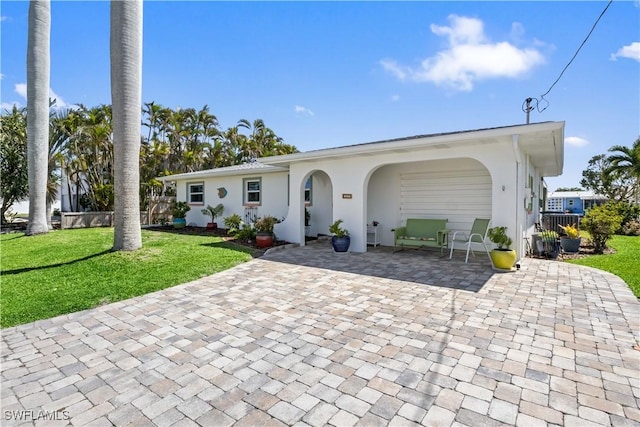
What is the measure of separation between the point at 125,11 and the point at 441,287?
9.29 metres

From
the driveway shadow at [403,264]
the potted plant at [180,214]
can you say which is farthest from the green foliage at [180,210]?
the driveway shadow at [403,264]

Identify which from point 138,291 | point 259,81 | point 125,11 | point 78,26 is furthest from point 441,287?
point 78,26

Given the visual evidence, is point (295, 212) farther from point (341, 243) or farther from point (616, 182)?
point (616, 182)

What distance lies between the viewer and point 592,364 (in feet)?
9.82

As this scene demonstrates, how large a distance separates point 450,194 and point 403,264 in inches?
130

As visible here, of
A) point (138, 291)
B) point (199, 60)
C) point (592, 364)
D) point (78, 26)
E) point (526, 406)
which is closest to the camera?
point (526, 406)

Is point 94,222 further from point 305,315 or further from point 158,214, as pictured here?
point 305,315

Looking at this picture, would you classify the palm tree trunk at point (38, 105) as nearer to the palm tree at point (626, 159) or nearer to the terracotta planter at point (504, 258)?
the terracotta planter at point (504, 258)

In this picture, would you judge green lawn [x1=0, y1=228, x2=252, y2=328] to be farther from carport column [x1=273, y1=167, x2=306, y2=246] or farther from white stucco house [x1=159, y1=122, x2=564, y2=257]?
white stucco house [x1=159, y1=122, x2=564, y2=257]

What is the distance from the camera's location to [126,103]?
7.59m

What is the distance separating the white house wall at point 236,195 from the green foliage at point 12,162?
7952 mm

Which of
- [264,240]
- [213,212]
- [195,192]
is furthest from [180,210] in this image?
[264,240]

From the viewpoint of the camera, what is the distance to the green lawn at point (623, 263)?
6.08 meters

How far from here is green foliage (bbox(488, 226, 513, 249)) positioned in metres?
6.80
